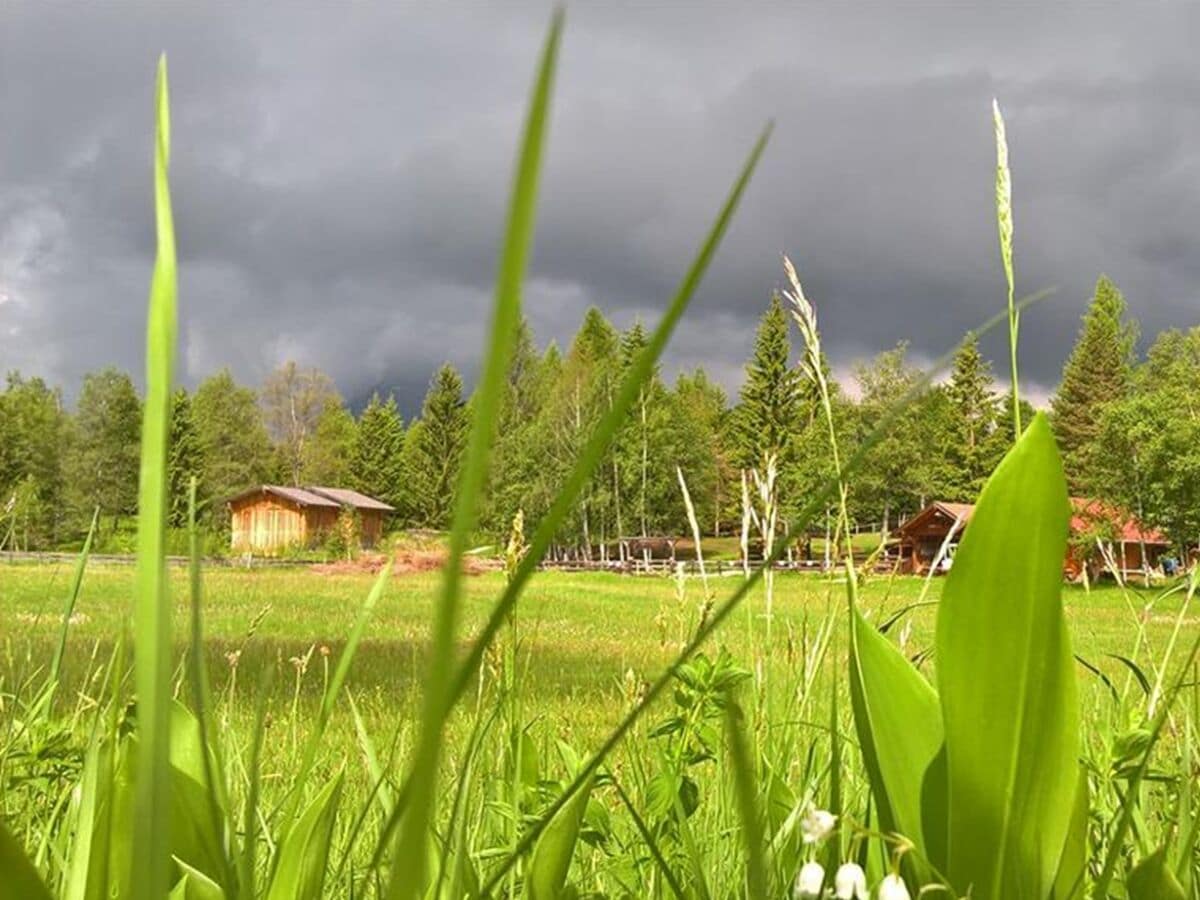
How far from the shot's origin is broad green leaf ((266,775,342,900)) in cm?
72

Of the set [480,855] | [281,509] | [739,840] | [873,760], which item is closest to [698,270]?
[873,760]

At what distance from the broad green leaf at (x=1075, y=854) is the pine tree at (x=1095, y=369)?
44829 mm

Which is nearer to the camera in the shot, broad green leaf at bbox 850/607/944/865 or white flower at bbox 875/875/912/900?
white flower at bbox 875/875/912/900

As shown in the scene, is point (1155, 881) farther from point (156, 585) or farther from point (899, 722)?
point (156, 585)

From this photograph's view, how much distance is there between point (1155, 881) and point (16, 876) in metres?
0.68

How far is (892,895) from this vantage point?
0.52 meters

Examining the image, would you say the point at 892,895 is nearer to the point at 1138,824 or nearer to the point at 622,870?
the point at 622,870

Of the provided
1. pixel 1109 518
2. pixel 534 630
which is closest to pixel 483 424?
pixel 534 630

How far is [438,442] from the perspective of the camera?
52344 millimetres

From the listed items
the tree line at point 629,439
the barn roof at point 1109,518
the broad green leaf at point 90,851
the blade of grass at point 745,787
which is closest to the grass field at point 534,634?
the broad green leaf at point 90,851

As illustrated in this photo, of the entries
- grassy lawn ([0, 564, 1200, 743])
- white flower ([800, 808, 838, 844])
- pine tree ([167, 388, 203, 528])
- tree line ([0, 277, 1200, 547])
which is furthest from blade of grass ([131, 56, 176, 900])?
tree line ([0, 277, 1200, 547])

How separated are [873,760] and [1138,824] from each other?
0.51 m

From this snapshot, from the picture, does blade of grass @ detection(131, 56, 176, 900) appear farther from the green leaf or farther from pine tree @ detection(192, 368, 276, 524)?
pine tree @ detection(192, 368, 276, 524)

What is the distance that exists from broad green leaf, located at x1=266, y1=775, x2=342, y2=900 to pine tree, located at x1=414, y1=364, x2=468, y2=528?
49.1 meters
